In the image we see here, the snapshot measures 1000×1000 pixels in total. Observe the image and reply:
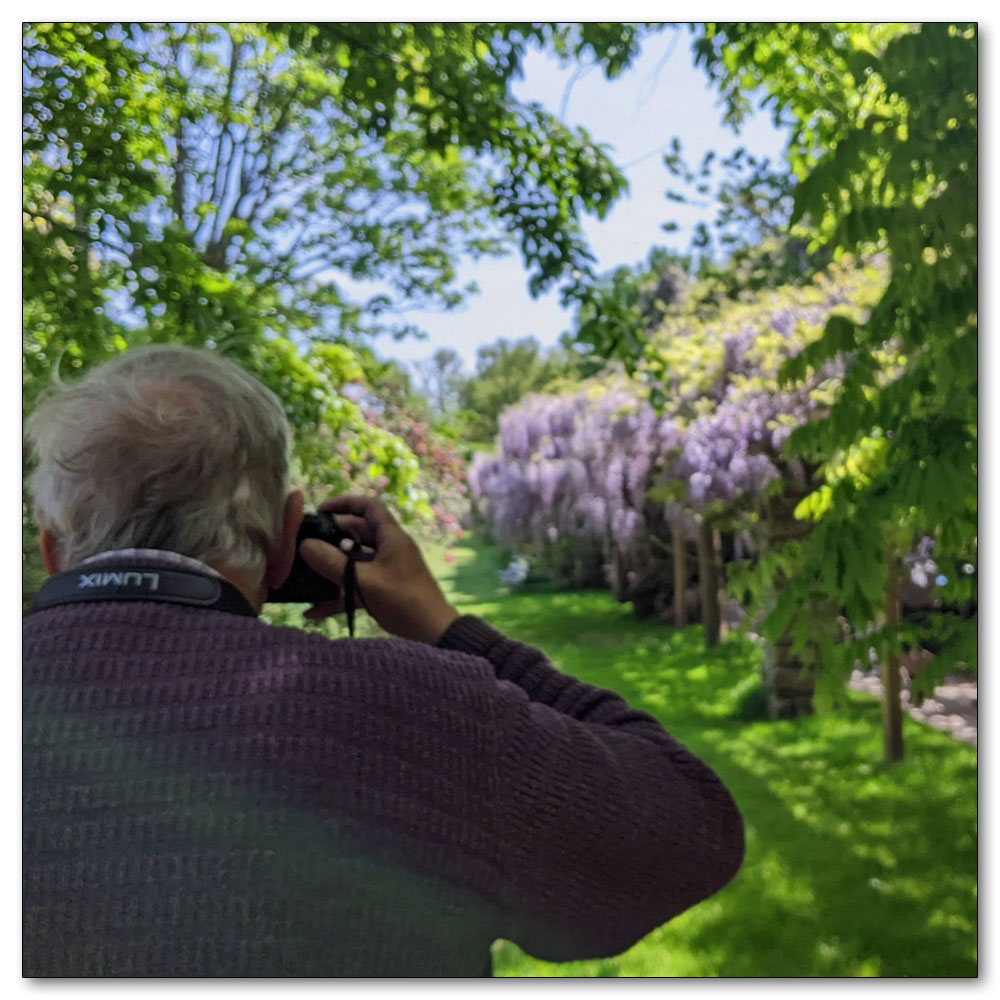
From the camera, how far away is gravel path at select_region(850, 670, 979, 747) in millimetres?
1714

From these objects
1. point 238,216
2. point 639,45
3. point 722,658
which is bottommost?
point 722,658

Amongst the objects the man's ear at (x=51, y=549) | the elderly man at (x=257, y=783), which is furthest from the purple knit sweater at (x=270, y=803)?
the man's ear at (x=51, y=549)

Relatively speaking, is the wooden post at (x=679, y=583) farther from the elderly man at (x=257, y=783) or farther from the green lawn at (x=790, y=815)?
the elderly man at (x=257, y=783)

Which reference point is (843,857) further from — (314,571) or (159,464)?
(159,464)

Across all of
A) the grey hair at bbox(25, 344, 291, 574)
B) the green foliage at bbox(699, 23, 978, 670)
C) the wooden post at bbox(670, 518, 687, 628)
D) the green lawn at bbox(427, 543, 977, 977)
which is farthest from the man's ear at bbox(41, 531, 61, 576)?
the wooden post at bbox(670, 518, 687, 628)

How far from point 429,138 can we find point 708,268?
1.98 feet

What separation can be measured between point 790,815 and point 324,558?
1.19 m

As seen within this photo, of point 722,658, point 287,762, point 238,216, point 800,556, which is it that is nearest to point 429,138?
point 238,216

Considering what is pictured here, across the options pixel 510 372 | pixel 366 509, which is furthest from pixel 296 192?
pixel 366 509

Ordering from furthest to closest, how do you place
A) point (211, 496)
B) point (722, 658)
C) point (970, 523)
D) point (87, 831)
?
point (722, 658), point (970, 523), point (211, 496), point (87, 831)

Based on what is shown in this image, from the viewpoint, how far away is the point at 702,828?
2.79ft

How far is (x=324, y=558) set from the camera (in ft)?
3.24

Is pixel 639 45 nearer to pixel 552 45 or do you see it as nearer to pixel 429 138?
pixel 552 45

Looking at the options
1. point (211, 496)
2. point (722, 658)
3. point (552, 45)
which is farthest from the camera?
point (722, 658)
